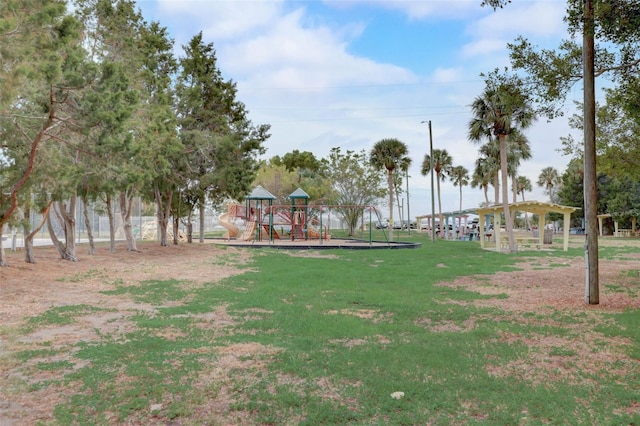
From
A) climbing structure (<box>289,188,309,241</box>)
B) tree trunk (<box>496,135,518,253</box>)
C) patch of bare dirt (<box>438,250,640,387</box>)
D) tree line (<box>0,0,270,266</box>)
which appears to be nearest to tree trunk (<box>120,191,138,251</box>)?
tree line (<box>0,0,270,266</box>)

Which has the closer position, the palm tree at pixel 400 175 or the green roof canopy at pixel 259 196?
the green roof canopy at pixel 259 196

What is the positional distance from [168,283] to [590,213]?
9498 millimetres

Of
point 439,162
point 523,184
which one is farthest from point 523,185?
point 439,162

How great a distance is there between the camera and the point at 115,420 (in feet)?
12.8

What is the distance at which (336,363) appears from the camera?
17.3ft

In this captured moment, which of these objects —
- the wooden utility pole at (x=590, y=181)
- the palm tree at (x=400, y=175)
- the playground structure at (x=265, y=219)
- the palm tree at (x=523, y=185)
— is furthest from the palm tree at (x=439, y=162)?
the wooden utility pole at (x=590, y=181)

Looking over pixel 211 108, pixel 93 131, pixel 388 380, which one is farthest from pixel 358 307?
pixel 211 108

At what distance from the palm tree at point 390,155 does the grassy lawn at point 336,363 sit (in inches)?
1348

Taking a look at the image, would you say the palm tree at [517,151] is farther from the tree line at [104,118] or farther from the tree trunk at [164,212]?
the tree trunk at [164,212]

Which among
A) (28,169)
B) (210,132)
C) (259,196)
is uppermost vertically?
(210,132)

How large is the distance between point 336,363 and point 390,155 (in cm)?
3915

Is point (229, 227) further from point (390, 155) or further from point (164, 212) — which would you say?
point (390, 155)

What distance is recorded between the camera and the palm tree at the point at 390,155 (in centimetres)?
4328

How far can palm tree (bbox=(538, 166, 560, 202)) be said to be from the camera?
234ft
